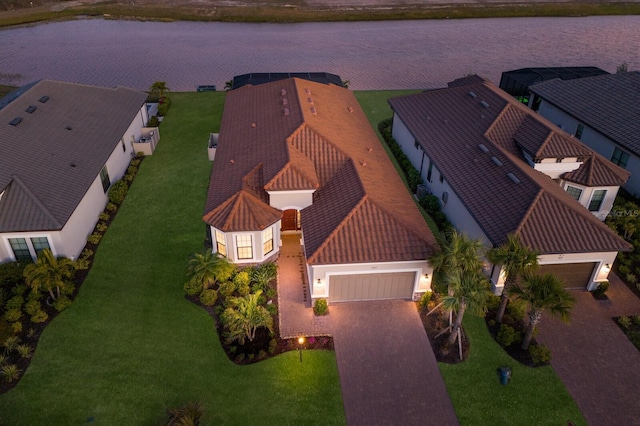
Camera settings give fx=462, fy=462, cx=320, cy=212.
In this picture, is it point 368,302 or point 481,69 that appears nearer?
point 368,302

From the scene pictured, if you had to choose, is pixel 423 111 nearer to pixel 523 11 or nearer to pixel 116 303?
pixel 116 303

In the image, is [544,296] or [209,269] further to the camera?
[209,269]

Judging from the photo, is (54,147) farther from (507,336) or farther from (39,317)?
(507,336)

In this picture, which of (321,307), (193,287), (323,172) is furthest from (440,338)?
(193,287)

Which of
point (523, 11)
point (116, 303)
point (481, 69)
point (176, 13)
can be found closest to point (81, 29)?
point (176, 13)

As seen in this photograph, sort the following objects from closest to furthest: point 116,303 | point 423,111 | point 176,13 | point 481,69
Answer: point 116,303
point 423,111
point 481,69
point 176,13

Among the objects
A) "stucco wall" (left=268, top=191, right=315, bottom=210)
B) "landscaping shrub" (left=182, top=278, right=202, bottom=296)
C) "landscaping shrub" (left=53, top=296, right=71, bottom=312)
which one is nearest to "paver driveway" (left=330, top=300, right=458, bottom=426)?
"stucco wall" (left=268, top=191, right=315, bottom=210)
